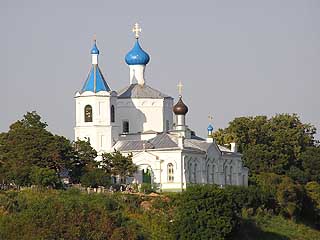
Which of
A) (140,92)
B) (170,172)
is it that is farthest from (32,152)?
(140,92)

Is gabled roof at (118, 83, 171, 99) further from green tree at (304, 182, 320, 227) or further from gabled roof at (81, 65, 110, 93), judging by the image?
green tree at (304, 182, 320, 227)

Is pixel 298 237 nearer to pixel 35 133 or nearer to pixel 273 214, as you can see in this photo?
pixel 273 214

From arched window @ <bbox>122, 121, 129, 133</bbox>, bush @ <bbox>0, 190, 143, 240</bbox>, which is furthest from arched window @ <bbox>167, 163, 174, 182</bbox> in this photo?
bush @ <bbox>0, 190, 143, 240</bbox>

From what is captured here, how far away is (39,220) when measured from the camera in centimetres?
4844

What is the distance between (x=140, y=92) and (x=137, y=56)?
5.73ft

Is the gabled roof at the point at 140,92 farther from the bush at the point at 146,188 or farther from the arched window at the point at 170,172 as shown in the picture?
the bush at the point at 146,188

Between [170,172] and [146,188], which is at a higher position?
[170,172]

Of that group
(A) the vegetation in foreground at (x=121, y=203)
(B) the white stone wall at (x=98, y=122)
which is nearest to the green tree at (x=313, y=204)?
(A) the vegetation in foreground at (x=121, y=203)

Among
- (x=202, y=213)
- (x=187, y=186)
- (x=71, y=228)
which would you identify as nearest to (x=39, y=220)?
(x=71, y=228)

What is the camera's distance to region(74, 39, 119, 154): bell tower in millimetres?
60125

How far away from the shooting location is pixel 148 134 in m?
61.6

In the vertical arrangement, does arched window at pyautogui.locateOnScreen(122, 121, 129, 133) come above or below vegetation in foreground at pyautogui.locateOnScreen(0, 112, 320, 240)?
above

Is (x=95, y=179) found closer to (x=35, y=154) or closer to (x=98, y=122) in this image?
(x=35, y=154)

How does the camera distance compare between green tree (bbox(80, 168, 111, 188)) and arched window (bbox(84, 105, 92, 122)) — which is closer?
green tree (bbox(80, 168, 111, 188))
